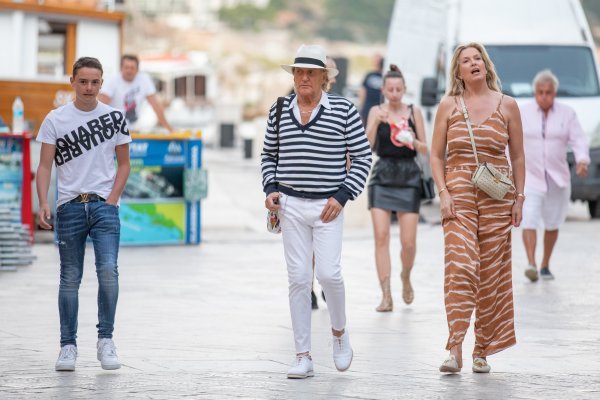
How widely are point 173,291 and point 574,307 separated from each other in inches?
126

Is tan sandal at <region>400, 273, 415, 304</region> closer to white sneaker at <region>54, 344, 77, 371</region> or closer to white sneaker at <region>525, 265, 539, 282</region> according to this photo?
white sneaker at <region>525, 265, 539, 282</region>

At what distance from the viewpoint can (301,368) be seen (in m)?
8.29

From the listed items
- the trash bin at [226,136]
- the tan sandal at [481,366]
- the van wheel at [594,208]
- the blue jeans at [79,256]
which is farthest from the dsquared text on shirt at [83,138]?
the trash bin at [226,136]

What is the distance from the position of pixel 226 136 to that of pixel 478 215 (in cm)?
4379

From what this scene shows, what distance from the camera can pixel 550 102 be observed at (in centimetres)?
1344

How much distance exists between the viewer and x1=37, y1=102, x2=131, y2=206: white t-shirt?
8602 millimetres

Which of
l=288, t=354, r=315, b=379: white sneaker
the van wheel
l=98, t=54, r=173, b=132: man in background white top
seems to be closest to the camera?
l=288, t=354, r=315, b=379: white sneaker

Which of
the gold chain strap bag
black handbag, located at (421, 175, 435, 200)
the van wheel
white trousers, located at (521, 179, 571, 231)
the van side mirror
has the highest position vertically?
the van side mirror

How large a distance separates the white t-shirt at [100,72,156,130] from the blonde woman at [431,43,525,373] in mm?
8190

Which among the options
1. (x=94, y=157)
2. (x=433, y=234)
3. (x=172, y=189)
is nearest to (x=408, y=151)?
(x=94, y=157)

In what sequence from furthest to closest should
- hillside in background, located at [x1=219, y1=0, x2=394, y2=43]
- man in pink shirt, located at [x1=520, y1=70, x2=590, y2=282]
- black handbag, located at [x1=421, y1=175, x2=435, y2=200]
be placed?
hillside in background, located at [x1=219, y1=0, x2=394, y2=43], man in pink shirt, located at [x1=520, y1=70, x2=590, y2=282], black handbag, located at [x1=421, y1=175, x2=435, y2=200]

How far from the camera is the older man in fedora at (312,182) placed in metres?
8.34

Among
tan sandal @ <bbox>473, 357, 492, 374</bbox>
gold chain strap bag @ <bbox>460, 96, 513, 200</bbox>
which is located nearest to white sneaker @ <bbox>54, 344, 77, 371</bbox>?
tan sandal @ <bbox>473, 357, 492, 374</bbox>

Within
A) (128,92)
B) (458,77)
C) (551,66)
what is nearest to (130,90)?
(128,92)
